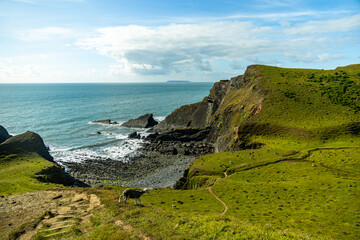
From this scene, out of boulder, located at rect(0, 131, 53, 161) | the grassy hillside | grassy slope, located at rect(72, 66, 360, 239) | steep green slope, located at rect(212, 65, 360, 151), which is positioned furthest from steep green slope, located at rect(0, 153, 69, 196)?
steep green slope, located at rect(212, 65, 360, 151)

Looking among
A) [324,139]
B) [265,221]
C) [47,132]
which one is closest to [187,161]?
[324,139]

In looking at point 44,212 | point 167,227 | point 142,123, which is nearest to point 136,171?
point 44,212

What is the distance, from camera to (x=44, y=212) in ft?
76.2

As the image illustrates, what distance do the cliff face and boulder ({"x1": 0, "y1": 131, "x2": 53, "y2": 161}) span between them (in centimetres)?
5371

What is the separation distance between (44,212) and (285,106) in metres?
63.7

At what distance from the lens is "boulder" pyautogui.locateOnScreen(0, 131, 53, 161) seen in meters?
59.0

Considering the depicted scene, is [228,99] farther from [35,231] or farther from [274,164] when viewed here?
[35,231]

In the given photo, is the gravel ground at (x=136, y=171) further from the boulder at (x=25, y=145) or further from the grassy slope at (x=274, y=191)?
the grassy slope at (x=274, y=191)

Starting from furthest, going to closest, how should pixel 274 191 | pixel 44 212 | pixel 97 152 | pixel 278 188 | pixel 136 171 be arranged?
1. pixel 97 152
2. pixel 136 171
3. pixel 278 188
4. pixel 274 191
5. pixel 44 212

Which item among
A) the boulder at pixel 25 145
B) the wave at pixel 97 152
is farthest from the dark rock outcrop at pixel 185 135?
the boulder at pixel 25 145

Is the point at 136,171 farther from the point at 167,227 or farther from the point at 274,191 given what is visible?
the point at 167,227

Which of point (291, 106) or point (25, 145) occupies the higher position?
point (291, 106)

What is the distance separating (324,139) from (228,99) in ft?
160

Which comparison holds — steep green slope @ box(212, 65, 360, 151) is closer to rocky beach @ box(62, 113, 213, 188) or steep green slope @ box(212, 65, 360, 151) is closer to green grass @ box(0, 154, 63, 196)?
rocky beach @ box(62, 113, 213, 188)
